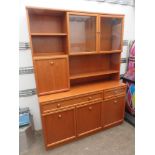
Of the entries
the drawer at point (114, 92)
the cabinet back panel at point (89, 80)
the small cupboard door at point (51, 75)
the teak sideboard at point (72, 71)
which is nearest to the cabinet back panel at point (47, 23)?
the teak sideboard at point (72, 71)

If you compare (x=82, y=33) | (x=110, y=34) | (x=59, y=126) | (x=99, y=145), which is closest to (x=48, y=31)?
(x=82, y=33)

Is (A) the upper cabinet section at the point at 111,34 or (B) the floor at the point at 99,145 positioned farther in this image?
(A) the upper cabinet section at the point at 111,34

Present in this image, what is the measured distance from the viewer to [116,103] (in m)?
2.17

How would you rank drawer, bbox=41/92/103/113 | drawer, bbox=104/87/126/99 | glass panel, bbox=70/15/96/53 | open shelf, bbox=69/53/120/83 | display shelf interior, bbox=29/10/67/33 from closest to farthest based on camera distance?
1. drawer, bbox=41/92/103/113
2. display shelf interior, bbox=29/10/67/33
3. glass panel, bbox=70/15/96/53
4. drawer, bbox=104/87/126/99
5. open shelf, bbox=69/53/120/83

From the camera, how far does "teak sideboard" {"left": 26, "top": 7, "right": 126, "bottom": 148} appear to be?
68.3 inches

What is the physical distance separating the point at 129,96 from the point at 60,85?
4.39 ft

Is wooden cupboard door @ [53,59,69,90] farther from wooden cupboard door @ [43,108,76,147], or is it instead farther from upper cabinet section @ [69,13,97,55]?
wooden cupboard door @ [43,108,76,147]

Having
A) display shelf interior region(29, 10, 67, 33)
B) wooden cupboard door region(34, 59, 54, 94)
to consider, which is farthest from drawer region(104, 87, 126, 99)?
display shelf interior region(29, 10, 67, 33)

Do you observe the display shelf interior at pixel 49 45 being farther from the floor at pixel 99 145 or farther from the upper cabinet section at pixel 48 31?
the floor at pixel 99 145

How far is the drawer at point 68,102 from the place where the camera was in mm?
1681

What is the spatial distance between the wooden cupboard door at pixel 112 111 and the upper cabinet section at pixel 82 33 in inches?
34.3

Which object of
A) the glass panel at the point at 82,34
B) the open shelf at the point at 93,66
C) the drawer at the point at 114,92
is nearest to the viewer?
the glass panel at the point at 82,34

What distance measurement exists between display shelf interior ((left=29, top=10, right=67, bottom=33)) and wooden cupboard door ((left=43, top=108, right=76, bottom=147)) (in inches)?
45.4
